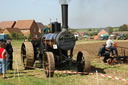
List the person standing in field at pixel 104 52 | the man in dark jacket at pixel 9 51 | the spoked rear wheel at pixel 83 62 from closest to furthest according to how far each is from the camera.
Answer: the spoked rear wheel at pixel 83 62, the man in dark jacket at pixel 9 51, the person standing in field at pixel 104 52

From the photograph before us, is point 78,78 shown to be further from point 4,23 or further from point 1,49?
point 4,23

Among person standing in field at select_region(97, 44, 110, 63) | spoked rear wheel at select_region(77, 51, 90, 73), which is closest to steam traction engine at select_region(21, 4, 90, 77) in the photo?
spoked rear wheel at select_region(77, 51, 90, 73)

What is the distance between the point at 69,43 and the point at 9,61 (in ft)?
10.0

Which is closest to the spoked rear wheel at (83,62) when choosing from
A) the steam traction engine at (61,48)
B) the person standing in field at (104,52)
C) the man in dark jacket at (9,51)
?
the steam traction engine at (61,48)

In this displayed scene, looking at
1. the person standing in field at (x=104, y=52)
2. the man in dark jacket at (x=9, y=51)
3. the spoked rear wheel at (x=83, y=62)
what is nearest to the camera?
the spoked rear wheel at (x=83, y=62)

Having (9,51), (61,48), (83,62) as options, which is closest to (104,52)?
(83,62)

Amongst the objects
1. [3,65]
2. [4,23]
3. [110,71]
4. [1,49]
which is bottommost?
[110,71]

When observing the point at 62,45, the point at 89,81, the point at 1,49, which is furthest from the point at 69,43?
the point at 1,49

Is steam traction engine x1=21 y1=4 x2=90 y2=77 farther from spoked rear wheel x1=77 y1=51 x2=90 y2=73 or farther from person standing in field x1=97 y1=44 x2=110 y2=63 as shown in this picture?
person standing in field x1=97 y1=44 x2=110 y2=63

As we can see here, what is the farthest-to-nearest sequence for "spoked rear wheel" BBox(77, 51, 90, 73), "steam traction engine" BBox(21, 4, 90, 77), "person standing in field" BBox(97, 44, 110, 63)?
1. "person standing in field" BBox(97, 44, 110, 63)
2. "steam traction engine" BBox(21, 4, 90, 77)
3. "spoked rear wheel" BBox(77, 51, 90, 73)

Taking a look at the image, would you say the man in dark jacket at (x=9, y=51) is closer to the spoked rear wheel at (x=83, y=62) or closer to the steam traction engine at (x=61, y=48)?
the steam traction engine at (x=61, y=48)

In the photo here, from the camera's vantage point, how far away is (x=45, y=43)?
8.51m

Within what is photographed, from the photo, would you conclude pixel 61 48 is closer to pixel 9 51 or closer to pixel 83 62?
pixel 83 62

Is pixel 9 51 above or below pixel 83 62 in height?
above
